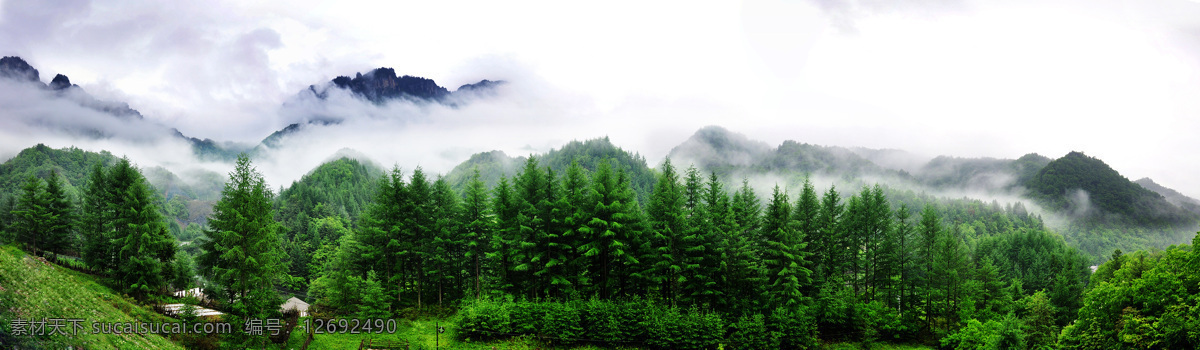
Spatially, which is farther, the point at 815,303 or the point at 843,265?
the point at 843,265

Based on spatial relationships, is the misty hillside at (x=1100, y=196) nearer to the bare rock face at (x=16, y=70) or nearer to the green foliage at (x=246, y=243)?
the green foliage at (x=246, y=243)

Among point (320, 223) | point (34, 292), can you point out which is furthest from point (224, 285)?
point (320, 223)

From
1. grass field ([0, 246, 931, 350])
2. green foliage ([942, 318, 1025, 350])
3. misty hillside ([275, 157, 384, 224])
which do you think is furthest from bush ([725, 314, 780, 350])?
misty hillside ([275, 157, 384, 224])

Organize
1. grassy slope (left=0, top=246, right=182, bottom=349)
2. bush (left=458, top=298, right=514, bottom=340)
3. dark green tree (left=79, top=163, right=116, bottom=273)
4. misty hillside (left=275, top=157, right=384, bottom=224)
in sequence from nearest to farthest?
grassy slope (left=0, top=246, right=182, bottom=349) → bush (left=458, top=298, right=514, bottom=340) → dark green tree (left=79, top=163, right=116, bottom=273) → misty hillside (left=275, top=157, right=384, bottom=224)

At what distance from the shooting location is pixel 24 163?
381 ft

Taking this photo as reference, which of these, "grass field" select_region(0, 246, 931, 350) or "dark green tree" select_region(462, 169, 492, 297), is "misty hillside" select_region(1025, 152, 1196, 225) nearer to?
"grass field" select_region(0, 246, 931, 350)

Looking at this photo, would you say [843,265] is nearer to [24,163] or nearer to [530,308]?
[530,308]

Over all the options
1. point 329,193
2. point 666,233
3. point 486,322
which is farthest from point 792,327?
point 329,193

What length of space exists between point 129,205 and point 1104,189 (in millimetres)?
247830

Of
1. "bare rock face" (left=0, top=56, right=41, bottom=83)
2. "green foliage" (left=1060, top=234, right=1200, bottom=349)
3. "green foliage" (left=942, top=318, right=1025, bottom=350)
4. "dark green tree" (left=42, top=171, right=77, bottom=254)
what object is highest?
"bare rock face" (left=0, top=56, right=41, bottom=83)

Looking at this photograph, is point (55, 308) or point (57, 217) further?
point (57, 217)

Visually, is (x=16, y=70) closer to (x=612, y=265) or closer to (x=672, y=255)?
(x=612, y=265)

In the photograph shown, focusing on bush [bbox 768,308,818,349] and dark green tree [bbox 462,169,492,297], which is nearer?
bush [bbox 768,308,818,349]

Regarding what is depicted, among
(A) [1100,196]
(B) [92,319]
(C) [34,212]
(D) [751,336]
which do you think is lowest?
(D) [751,336]
